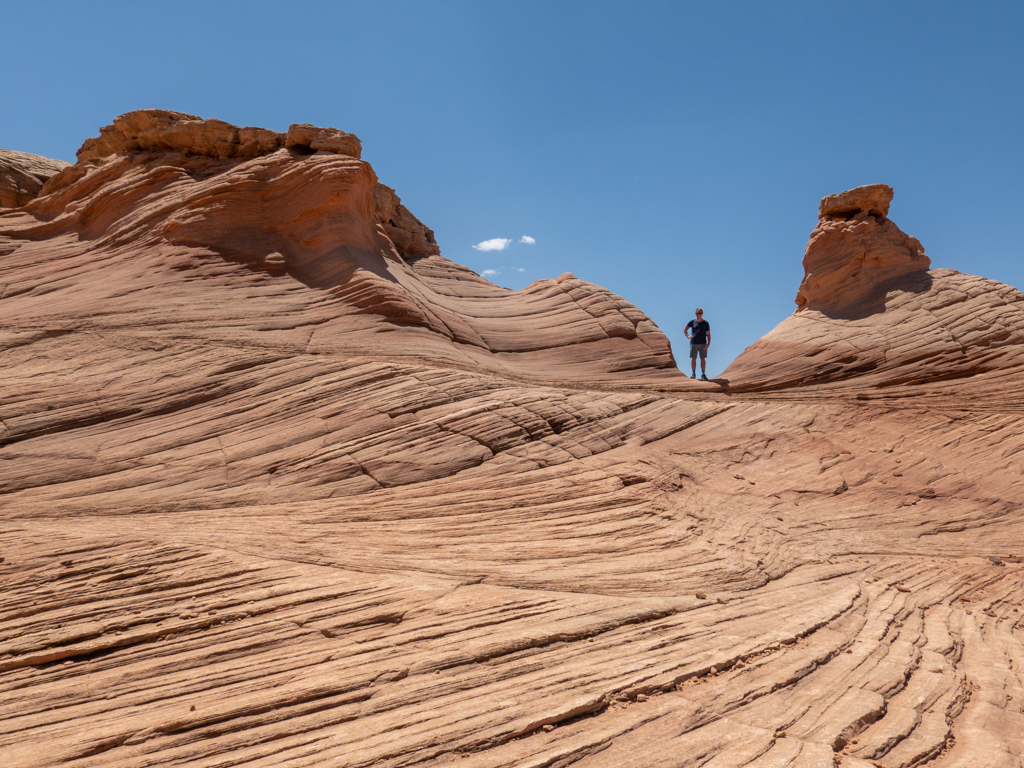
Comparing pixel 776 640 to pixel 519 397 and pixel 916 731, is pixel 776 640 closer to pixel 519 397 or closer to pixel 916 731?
pixel 916 731

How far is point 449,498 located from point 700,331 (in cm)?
1173

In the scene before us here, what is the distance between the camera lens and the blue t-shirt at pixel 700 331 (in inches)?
754

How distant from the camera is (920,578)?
1012cm

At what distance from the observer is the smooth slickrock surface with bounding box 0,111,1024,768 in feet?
17.4

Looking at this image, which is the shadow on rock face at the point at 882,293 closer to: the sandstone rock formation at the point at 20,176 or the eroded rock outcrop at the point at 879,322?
the eroded rock outcrop at the point at 879,322

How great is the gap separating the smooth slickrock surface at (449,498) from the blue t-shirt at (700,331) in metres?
1.37

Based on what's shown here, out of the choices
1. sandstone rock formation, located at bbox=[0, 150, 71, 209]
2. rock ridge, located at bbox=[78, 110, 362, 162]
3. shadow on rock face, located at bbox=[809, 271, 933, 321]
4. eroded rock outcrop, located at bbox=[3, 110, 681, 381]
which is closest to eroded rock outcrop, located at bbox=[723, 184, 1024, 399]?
shadow on rock face, located at bbox=[809, 271, 933, 321]

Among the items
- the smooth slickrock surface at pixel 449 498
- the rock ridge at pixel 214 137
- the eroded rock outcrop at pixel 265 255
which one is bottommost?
the smooth slickrock surface at pixel 449 498

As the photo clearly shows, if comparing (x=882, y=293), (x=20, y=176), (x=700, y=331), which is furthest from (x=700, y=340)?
(x=20, y=176)

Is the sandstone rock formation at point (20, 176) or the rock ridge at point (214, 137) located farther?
the sandstone rock formation at point (20, 176)

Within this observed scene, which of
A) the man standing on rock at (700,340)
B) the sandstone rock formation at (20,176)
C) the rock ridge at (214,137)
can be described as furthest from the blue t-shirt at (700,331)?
the sandstone rock formation at (20,176)

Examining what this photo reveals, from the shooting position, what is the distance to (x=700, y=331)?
63.1 ft

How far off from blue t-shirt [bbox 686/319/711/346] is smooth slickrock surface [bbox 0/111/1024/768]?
1.37m

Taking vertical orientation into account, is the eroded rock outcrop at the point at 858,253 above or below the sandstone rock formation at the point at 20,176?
below
